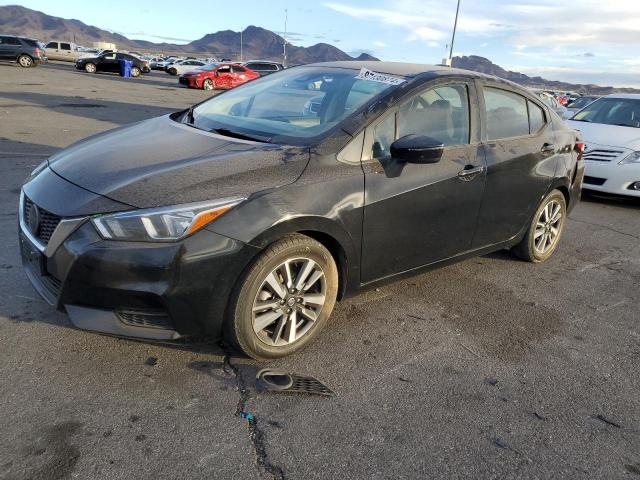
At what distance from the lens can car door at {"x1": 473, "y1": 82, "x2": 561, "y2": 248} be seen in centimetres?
399

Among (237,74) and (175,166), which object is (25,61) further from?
(175,166)

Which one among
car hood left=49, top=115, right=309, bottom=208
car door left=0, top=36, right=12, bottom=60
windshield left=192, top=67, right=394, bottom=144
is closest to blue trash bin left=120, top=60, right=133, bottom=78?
car door left=0, top=36, right=12, bottom=60

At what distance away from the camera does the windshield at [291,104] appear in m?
3.42

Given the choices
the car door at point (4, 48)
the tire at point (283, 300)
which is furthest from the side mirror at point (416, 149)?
the car door at point (4, 48)

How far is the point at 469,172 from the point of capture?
3725 millimetres

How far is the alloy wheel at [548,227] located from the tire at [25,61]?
1321 inches

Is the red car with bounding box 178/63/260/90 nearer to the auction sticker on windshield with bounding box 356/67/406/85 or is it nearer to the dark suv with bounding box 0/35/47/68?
the dark suv with bounding box 0/35/47/68

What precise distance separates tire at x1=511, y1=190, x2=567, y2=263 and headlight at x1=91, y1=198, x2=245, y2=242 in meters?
3.22

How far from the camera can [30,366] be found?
2.79 meters

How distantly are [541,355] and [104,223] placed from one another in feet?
8.77

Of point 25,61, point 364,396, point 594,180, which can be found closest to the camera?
point 364,396

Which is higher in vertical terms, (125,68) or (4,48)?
(4,48)

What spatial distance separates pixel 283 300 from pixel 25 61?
34.3 m

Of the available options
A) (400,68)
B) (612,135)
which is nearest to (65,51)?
(612,135)
